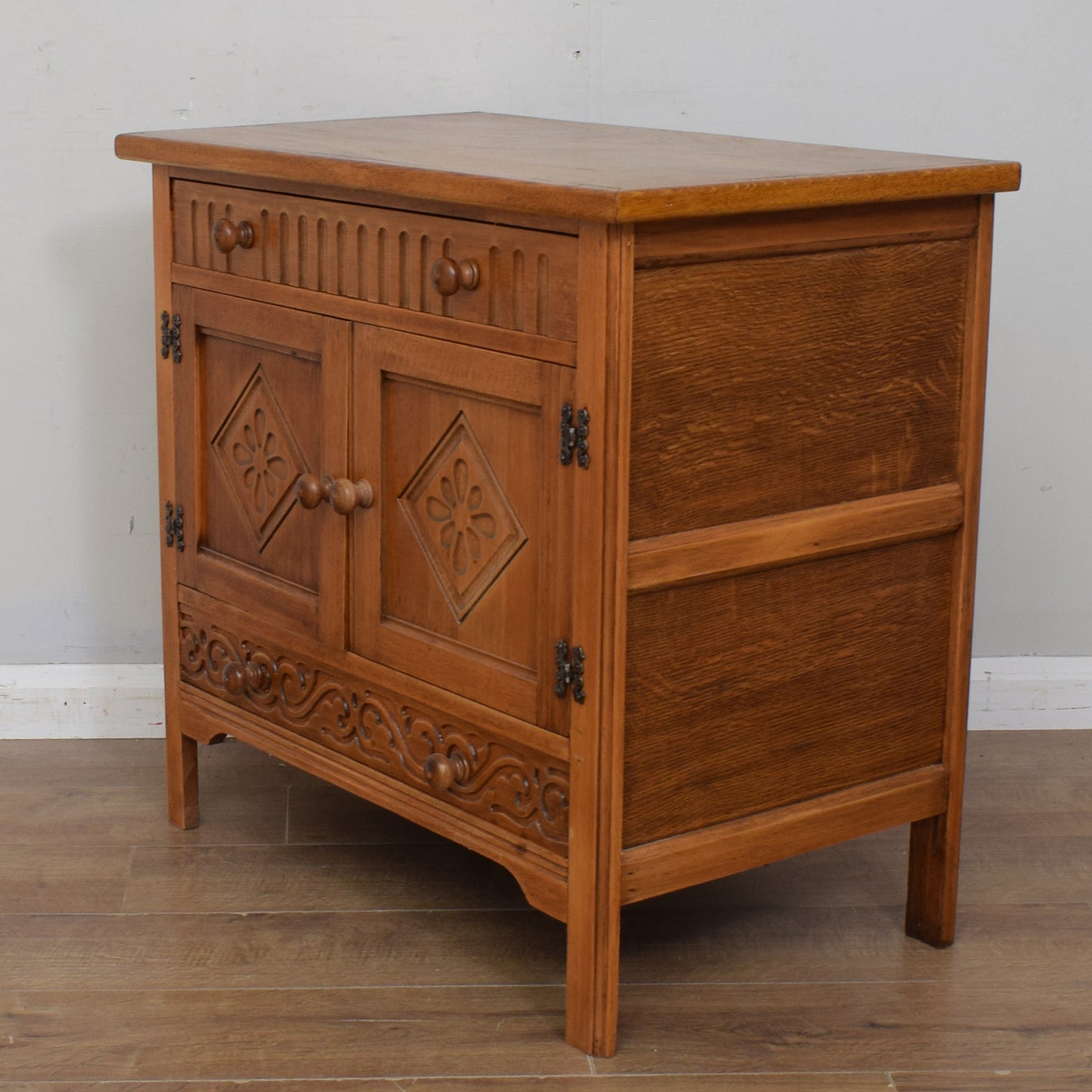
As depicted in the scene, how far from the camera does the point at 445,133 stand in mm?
2281

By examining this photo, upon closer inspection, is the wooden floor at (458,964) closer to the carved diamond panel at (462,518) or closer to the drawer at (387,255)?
the carved diamond panel at (462,518)

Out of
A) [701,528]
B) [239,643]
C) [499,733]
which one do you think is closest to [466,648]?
[499,733]

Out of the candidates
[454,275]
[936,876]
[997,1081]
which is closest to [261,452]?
[454,275]

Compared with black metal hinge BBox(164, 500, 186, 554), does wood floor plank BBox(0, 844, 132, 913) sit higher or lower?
lower

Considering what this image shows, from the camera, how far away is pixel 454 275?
184 cm

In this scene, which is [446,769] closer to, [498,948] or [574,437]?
[498,948]

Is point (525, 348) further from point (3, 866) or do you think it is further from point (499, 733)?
point (3, 866)

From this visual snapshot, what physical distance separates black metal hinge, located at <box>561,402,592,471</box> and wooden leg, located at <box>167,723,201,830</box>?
3.19 ft

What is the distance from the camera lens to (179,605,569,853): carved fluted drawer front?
1.92 m

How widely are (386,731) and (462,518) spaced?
0.33m

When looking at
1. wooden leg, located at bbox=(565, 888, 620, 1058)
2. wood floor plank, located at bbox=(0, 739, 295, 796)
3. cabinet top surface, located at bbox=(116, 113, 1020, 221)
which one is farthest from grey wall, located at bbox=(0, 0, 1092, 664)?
wooden leg, located at bbox=(565, 888, 620, 1058)

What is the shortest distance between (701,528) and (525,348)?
0.26 meters

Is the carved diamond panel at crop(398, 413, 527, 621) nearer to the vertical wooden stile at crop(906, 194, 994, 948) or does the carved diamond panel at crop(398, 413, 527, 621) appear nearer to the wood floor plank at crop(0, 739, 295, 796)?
the vertical wooden stile at crop(906, 194, 994, 948)

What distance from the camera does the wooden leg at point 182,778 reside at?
2.49 meters
